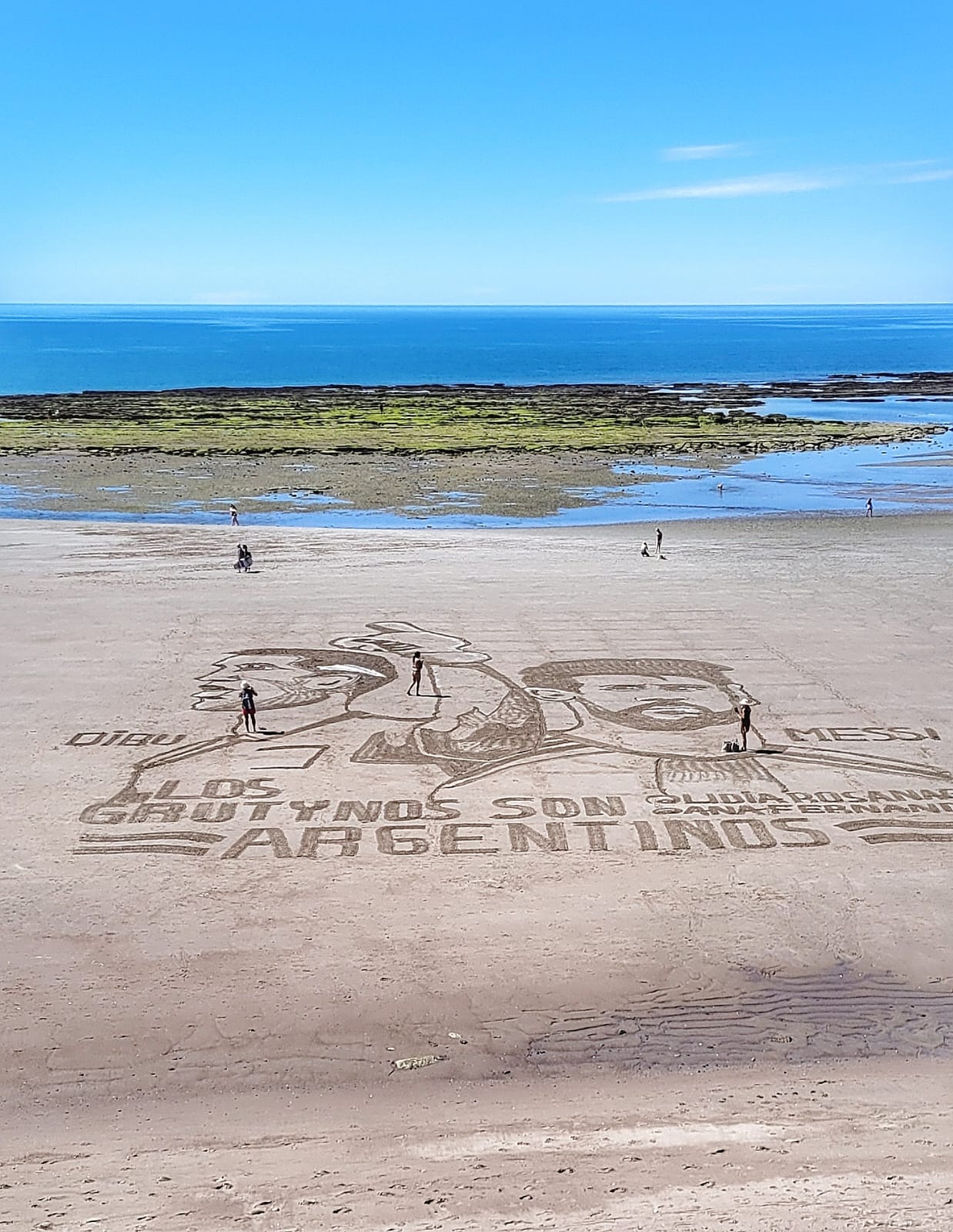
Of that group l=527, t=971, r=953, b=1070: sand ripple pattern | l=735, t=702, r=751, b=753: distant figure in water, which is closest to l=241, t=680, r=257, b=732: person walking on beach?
l=735, t=702, r=751, b=753: distant figure in water

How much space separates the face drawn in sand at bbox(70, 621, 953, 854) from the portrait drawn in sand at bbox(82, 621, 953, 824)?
4cm

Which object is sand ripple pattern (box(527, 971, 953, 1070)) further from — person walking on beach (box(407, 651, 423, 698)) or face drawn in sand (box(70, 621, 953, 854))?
person walking on beach (box(407, 651, 423, 698))

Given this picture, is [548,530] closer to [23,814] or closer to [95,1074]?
[23,814]

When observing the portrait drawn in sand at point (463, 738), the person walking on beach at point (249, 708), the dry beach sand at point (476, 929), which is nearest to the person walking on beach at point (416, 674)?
the portrait drawn in sand at point (463, 738)

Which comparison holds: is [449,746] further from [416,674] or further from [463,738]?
[416,674]

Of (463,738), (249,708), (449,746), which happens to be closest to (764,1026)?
(449,746)

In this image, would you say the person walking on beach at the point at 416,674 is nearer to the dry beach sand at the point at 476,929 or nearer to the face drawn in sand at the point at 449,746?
the face drawn in sand at the point at 449,746

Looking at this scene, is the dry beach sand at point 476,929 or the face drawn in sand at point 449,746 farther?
the face drawn in sand at point 449,746

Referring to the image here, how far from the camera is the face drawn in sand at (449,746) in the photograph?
66.6 feet

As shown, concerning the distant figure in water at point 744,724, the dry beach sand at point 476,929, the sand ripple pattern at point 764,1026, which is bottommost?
the sand ripple pattern at point 764,1026

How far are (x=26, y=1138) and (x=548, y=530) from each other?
40.6 meters

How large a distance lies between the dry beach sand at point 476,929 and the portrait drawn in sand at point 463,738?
106 millimetres

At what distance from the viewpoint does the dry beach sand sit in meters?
11.6

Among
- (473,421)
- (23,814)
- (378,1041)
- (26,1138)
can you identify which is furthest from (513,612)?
(473,421)
